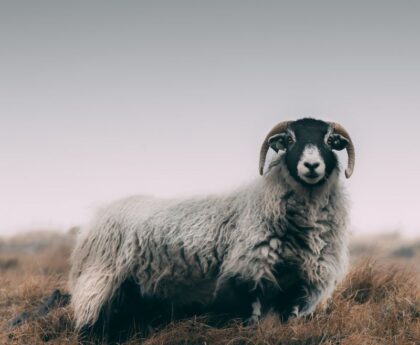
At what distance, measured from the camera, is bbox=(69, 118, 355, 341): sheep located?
5770 millimetres

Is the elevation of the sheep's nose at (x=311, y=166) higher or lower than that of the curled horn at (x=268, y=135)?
lower

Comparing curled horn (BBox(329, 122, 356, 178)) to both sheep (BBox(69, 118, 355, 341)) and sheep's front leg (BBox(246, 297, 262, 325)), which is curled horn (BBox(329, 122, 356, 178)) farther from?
sheep's front leg (BBox(246, 297, 262, 325))

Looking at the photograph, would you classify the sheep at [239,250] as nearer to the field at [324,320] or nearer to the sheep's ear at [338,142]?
the sheep's ear at [338,142]

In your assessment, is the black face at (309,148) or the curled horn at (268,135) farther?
the curled horn at (268,135)

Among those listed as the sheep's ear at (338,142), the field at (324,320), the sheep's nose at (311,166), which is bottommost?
the field at (324,320)

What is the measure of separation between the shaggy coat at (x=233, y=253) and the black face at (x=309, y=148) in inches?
6.4

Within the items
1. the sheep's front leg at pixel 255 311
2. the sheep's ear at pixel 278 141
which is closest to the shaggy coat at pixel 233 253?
the sheep's front leg at pixel 255 311

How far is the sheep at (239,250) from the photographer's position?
5770 mm

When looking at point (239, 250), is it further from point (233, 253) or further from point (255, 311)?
point (255, 311)

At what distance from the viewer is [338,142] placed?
612 cm

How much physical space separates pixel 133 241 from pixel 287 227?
1.71 meters

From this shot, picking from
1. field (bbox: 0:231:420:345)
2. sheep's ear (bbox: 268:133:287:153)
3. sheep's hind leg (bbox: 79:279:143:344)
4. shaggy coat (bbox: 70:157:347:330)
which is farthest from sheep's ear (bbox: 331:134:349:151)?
sheep's hind leg (bbox: 79:279:143:344)

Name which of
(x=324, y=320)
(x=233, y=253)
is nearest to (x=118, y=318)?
(x=233, y=253)

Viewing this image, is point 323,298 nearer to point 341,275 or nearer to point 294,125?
point 341,275
